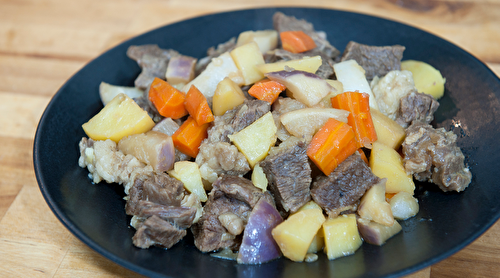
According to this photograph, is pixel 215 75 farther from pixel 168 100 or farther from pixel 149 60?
pixel 149 60

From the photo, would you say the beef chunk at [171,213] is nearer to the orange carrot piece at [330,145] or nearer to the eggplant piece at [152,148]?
the eggplant piece at [152,148]

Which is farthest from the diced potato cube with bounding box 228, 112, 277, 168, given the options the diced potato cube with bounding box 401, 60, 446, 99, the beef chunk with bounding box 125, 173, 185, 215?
the diced potato cube with bounding box 401, 60, 446, 99

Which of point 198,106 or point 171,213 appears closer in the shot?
point 171,213

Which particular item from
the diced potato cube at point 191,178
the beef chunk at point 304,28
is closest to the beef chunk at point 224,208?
the diced potato cube at point 191,178

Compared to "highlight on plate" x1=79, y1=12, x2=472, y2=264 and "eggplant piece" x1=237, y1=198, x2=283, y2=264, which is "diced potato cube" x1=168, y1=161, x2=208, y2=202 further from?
"eggplant piece" x1=237, y1=198, x2=283, y2=264

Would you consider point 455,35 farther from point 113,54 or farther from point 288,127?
point 113,54

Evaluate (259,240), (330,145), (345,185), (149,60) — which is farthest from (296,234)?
(149,60)
